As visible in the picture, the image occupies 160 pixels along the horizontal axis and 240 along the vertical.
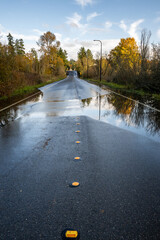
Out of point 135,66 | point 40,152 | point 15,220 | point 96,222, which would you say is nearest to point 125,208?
point 96,222

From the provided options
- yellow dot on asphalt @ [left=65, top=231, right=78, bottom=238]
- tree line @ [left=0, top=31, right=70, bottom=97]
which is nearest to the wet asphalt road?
yellow dot on asphalt @ [left=65, top=231, right=78, bottom=238]

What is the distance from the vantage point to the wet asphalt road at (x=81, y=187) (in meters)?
2.14

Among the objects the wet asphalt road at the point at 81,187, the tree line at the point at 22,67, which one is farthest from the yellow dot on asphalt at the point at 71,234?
the tree line at the point at 22,67

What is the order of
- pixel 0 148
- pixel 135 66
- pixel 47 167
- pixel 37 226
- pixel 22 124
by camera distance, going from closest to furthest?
pixel 37 226 < pixel 47 167 < pixel 0 148 < pixel 22 124 < pixel 135 66

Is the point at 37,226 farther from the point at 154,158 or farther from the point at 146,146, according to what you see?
the point at 146,146

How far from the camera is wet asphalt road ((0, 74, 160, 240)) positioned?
2143mm

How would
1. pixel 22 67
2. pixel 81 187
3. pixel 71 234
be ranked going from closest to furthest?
pixel 71 234
pixel 81 187
pixel 22 67

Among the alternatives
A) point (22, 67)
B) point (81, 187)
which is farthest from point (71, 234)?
point (22, 67)

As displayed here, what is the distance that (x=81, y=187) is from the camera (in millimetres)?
2904

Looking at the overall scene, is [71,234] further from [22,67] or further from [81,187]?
[22,67]

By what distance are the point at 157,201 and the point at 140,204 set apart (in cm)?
26

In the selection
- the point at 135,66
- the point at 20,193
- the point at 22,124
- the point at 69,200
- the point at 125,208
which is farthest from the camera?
the point at 135,66

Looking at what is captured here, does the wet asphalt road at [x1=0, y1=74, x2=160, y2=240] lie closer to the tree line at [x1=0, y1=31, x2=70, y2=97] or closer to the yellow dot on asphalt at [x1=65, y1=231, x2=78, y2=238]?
the yellow dot on asphalt at [x1=65, y1=231, x2=78, y2=238]

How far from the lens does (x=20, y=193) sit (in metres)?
2.78
